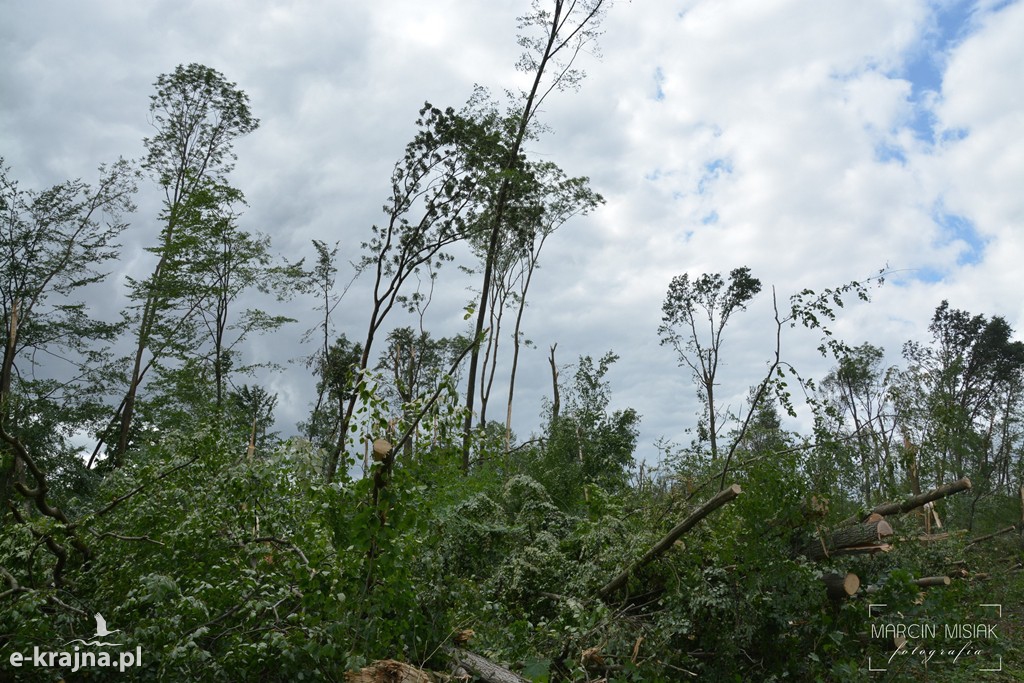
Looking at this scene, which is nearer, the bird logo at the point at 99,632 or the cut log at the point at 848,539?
the bird logo at the point at 99,632

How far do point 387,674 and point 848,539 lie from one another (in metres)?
3.70

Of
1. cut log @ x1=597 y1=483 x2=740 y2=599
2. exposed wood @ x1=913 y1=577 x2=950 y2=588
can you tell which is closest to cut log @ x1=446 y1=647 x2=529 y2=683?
cut log @ x1=597 y1=483 x2=740 y2=599

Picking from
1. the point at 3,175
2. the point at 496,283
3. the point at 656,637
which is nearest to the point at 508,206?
the point at 496,283

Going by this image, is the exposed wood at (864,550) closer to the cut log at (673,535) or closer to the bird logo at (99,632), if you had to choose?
the cut log at (673,535)

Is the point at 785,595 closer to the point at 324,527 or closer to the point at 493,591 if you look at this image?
the point at 493,591

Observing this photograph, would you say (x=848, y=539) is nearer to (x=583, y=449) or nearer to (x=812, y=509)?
(x=812, y=509)

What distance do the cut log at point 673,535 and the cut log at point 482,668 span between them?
4.94ft

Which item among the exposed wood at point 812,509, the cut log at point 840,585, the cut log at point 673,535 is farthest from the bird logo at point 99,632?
the cut log at point 840,585

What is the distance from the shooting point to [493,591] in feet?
21.5

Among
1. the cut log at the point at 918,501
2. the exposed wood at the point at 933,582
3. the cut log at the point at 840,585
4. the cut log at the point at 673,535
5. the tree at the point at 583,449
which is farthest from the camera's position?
the tree at the point at 583,449

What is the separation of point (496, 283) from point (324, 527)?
20.7 m

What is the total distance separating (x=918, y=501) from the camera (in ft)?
19.7

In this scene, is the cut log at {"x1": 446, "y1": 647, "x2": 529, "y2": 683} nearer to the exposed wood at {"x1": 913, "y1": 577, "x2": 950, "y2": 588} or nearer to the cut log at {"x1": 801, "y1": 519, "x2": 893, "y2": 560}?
the cut log at {"x1": 801, "y1": 519, "x2": 893, "y2": 560}

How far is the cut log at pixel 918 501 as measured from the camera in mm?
5828
